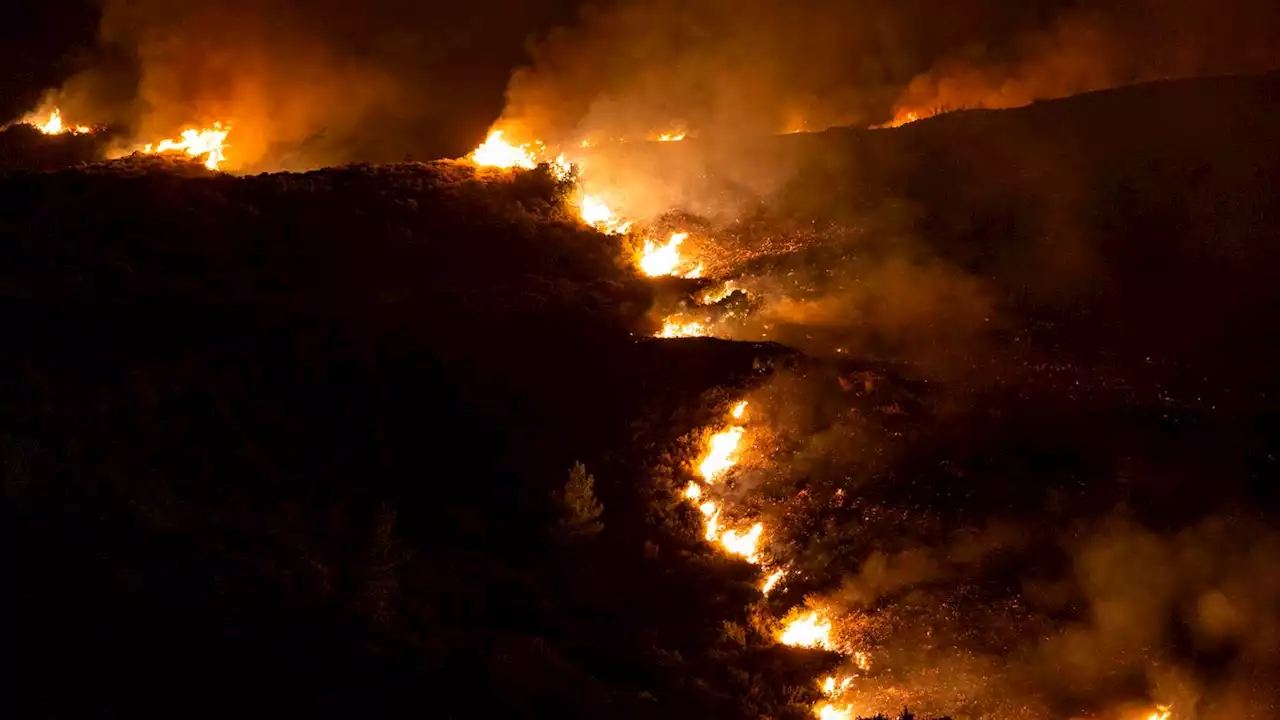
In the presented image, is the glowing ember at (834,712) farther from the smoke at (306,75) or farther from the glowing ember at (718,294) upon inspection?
the smoke at (306,75)

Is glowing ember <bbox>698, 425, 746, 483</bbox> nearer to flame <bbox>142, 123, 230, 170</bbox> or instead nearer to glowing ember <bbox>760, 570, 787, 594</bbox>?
glowing ember <bbox>760, 570, 787, 594</bbox>

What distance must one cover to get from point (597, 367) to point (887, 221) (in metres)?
5.45

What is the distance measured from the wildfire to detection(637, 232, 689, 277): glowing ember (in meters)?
16.0

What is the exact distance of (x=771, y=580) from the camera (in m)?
9.83

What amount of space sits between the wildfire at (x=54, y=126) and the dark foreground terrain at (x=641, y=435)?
7.72 metres

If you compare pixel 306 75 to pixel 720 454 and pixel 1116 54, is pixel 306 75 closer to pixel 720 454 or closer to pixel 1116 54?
pixel 720 454

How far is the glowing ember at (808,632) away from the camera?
899cm

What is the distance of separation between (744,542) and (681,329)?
13.5ft

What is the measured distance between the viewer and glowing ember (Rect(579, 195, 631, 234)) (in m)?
16.9

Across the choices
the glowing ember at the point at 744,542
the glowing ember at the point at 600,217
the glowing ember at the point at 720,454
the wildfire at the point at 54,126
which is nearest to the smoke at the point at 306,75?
the wildfire at the point at 54,126

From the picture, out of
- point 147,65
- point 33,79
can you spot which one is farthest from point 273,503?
point 33,79

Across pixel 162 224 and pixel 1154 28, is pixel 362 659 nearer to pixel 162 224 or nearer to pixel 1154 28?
pixel 162 224

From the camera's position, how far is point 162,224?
52.0ft

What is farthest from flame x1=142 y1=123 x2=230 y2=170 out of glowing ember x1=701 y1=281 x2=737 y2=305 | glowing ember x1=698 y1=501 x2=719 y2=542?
glowing ember x1=698 y1=501 x2=719 y2=542
